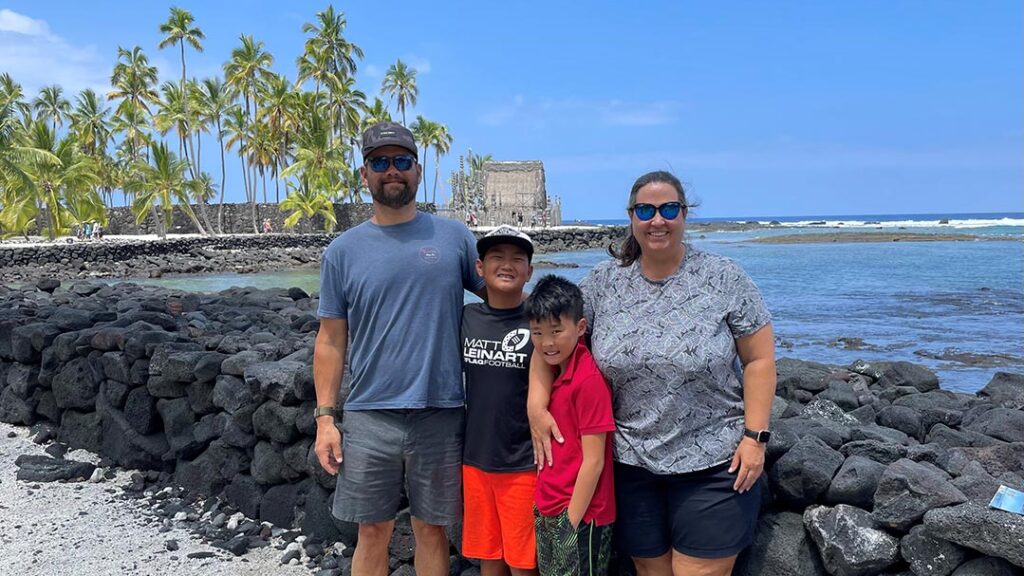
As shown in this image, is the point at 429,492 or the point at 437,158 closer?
the point at 429,492

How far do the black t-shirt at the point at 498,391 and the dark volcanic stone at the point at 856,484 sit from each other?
3.68 feet

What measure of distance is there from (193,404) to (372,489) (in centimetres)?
276

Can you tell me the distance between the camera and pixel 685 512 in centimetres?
268

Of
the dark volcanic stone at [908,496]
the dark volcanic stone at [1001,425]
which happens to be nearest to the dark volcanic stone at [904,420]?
the dark volcanic stone at [1001,425]

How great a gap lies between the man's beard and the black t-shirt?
23.1 inches

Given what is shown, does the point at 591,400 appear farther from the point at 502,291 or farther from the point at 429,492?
the point at 429,492

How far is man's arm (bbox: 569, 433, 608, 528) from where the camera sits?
2.71 m

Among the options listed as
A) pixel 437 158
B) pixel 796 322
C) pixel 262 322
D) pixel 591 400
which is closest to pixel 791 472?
pixel 591 400

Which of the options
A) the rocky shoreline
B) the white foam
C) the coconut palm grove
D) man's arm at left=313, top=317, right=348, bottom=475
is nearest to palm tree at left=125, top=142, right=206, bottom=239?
the coconut palm grove

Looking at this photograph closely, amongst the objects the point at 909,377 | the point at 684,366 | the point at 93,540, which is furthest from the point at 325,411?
the point at 909,377

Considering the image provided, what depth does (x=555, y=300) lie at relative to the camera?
9.12ft

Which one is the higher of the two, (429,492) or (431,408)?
(431,408)

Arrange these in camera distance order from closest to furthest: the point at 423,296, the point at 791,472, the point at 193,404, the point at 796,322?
the point at 791,472 < the point at 423,296 < the point at 193,404 < the point at 796,322

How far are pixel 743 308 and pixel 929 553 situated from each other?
103cm
